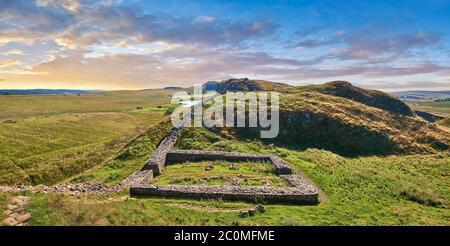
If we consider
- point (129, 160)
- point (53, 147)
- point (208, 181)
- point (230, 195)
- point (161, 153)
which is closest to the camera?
point (230, 195)

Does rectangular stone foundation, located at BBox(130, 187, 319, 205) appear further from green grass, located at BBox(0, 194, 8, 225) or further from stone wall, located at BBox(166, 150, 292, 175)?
stone wall, located at BBox(166, 150, 292, 175)

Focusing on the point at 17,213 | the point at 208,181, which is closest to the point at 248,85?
the point at 208,181

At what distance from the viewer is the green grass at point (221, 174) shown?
109ft

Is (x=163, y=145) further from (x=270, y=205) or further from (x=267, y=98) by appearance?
(x=267, y=98)

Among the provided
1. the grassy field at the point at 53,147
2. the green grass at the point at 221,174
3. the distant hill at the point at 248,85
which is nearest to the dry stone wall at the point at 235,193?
the green grass at the point at 221,174

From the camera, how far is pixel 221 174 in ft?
117

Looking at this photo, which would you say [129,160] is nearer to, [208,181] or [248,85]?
[208,181]

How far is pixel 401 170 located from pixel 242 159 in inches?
872

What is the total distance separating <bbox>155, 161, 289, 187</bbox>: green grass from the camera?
33.2m

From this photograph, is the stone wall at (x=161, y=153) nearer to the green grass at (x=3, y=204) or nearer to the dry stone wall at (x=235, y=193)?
the dry stone wall at (x=235, y=193)

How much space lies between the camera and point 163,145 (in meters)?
48.6

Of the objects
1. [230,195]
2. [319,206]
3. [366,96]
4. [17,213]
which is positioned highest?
[366,96]
